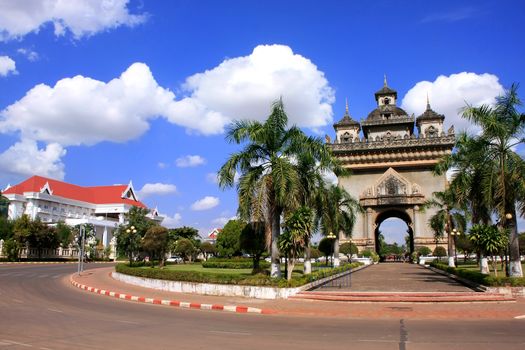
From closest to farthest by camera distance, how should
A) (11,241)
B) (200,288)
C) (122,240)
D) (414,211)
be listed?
(200,288)
(122,240)
(11,241)
(414,211)

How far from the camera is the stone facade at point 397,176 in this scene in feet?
201

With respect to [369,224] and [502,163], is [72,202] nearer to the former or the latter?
[369,224]

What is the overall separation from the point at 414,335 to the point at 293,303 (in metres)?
7.51

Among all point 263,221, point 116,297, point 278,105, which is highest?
point 278,105

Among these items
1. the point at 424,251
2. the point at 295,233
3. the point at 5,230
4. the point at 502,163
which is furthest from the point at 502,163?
the point at 5,230

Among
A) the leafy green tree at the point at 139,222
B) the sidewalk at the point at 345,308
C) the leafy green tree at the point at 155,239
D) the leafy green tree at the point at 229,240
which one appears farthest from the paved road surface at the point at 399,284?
the leafy green tree at the point at 229,240

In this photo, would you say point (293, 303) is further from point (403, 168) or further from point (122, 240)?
point (403, 168)

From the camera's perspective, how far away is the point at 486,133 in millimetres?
21375

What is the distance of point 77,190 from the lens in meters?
93.8

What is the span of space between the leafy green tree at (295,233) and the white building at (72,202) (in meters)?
62.5

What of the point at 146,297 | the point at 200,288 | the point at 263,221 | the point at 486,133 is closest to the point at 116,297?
the point at 146,297

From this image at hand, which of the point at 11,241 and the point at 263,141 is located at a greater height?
the point at 263,141

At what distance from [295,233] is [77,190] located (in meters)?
83.1

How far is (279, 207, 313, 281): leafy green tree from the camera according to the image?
2039 centimetres
